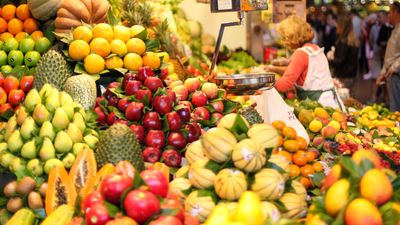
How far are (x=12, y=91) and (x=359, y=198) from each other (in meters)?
2.46

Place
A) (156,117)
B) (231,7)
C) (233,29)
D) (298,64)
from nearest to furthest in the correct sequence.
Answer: (156,117)
(231,7)
(298,64)
(233,29)

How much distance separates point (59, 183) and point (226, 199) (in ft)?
2.71

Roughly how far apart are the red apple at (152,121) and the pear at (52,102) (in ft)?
1.69

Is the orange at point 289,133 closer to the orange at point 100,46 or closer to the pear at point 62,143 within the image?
the orange at point 100,46

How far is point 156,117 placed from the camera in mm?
3375

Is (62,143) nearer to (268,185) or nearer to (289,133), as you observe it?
(268,185)

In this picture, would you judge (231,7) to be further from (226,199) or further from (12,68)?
(226,199)

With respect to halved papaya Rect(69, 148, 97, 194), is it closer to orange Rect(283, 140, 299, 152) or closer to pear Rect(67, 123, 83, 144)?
pear Rect(67, 123, 83, 144)

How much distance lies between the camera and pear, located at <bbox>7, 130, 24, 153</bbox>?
3014 millimetres

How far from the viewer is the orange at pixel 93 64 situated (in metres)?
4.01

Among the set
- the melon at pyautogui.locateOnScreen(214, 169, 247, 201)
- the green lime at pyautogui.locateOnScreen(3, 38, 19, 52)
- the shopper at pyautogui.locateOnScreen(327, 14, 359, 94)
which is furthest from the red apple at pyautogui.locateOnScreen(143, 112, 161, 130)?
the shopper at pyautogui.locateOnScreen(327, 14, 359, 94)

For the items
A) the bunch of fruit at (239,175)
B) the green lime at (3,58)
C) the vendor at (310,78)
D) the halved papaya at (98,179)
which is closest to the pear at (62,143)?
the halved papaya at (98,179)

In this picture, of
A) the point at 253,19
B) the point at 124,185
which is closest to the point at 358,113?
the point at 124,185

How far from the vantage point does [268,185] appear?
2.40m
